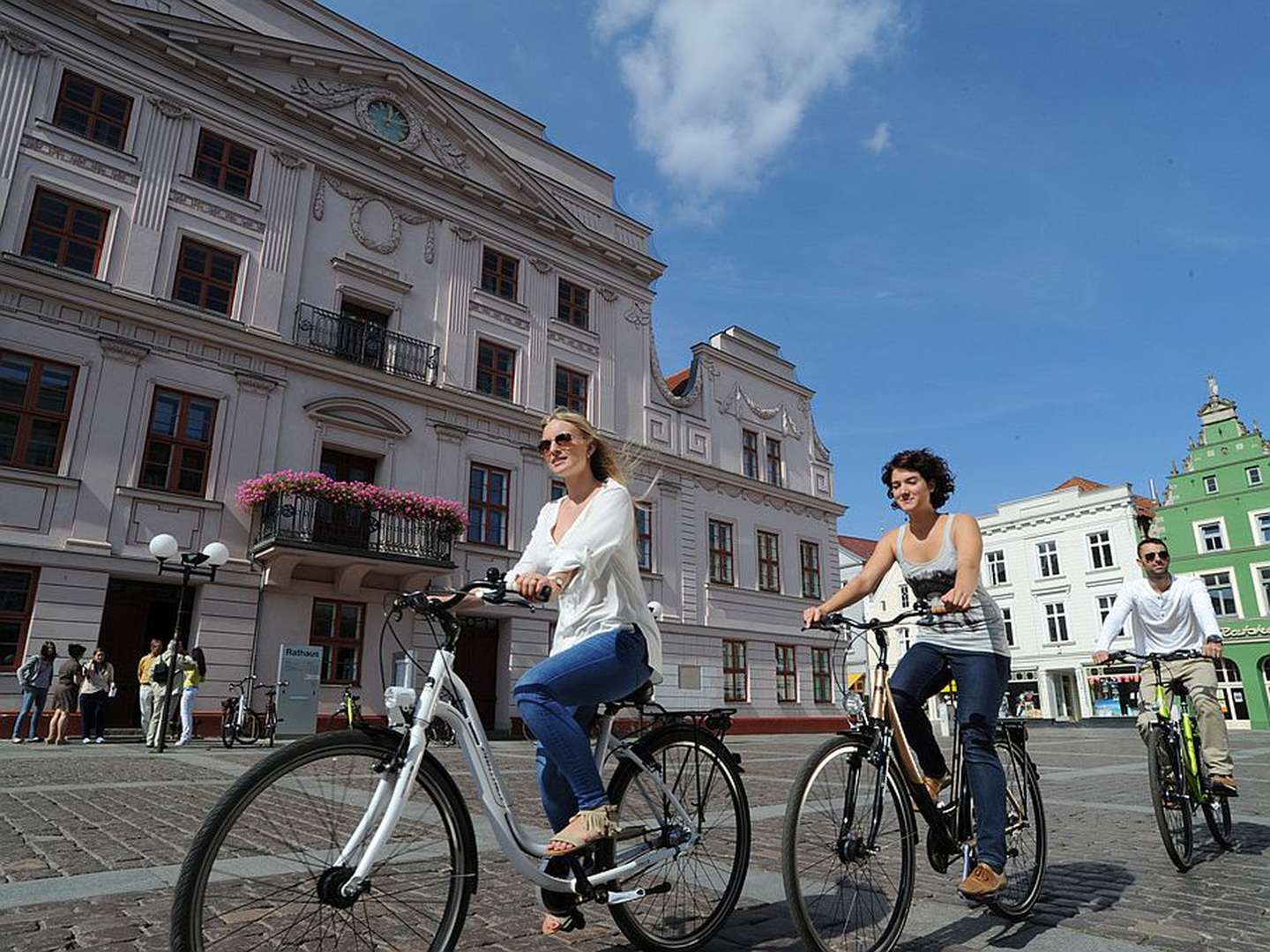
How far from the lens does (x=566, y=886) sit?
2586 millimetres

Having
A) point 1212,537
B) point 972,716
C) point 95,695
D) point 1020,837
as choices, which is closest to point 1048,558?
point 1212,537

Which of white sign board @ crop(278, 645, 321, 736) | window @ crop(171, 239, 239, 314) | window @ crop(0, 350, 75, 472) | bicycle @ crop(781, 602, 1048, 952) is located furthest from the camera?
window @ crop(171, 239, 239, 314)

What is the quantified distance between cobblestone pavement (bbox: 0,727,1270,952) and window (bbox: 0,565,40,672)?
24.8 feet

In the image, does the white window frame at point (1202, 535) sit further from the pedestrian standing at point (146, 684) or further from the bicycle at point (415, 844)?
the bicycle at point (415, 844)

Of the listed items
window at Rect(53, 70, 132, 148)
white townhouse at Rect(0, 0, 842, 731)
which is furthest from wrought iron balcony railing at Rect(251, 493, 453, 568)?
window at Rect(53, 70, 132, 148)

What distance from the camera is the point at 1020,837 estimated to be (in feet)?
11.6

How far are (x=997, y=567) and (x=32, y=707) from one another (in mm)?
44113

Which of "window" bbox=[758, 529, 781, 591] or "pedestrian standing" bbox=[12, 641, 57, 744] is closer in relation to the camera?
"pedestrian standing" bbox=[12, 641, 57, 744]

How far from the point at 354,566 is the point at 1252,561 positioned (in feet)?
127

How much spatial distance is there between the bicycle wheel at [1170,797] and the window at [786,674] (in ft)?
70.1

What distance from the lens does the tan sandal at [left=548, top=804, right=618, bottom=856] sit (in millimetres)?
2555

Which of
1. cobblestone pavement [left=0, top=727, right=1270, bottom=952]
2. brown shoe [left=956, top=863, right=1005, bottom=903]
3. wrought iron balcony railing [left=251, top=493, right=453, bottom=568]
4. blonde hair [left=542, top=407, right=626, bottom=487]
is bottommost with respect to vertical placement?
cobblestone pavement [left=0, top=727, right=1270, bottom=952]

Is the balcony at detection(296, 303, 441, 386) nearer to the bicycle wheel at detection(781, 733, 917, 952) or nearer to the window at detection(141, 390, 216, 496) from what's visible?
the window at detection(141, 390, 216, 496)

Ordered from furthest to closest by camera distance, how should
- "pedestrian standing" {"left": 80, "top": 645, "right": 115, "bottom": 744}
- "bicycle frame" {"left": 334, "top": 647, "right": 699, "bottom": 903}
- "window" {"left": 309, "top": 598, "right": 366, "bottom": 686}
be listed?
"window" {"left": 309, "top": 598, "right": 366, "bottom": 686} → "pedestrian standing" {"left": 80, "top": 645, "right": 115, "bottom": 744} → "bicycle frame" {"left": 334, "top": 647, "right": 699, "bottom": 903}
